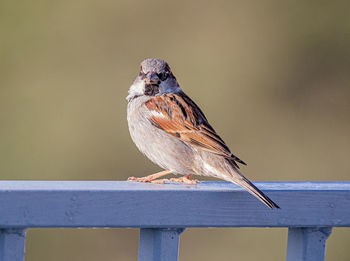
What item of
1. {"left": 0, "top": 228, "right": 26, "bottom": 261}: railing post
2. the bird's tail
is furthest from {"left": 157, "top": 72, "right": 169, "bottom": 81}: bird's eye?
{"left": 0, "top": 228, "right": 26, "bottom": 261}: railing post

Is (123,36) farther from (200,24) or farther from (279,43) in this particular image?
(279,43)

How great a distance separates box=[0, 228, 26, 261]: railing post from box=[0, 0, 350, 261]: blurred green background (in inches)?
330

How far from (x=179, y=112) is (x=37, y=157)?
816 cm

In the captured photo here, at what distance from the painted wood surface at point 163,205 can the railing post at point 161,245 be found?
27mm

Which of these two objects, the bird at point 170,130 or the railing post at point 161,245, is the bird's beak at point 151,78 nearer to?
the bird at point 170,130

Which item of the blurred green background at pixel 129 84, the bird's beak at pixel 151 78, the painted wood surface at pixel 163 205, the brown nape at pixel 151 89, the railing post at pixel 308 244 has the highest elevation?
the blurred green background at pixel 129 84

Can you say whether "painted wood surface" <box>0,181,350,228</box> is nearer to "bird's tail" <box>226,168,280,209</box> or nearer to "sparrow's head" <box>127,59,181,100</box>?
"bird's tail" <box>226,168,280,209</box>

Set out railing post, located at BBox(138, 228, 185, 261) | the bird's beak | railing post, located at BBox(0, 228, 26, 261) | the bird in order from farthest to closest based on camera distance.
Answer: the bird's beak < the bird < railing post, located at BBox(138, 228, 185, 261) < railing post, located at BBox(0, 228, 26, 261)

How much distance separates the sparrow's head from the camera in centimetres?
427

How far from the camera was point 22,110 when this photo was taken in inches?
475

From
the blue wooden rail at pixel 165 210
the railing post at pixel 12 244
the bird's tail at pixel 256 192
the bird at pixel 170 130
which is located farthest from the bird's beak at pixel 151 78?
the railing post at pixel 12 244

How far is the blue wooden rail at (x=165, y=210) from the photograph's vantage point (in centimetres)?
242

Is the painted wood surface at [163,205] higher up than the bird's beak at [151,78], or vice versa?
the bird's beak at [151,78]

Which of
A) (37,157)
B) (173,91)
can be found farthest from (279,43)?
(173,91)
